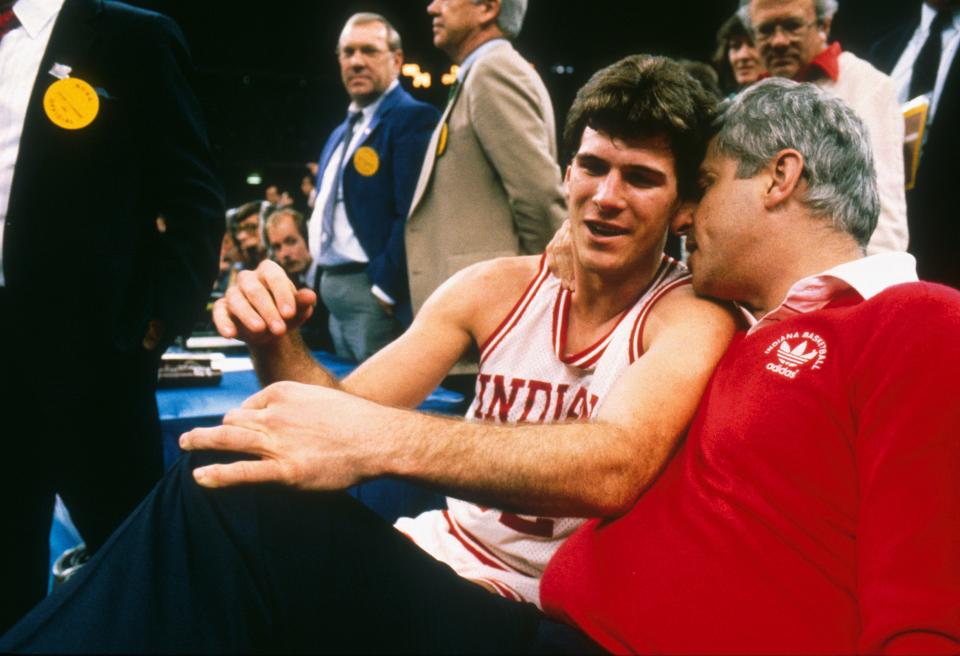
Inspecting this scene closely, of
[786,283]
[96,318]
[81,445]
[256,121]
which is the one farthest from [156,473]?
[256,121]

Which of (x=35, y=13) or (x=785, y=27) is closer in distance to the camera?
(x=35, y=13)

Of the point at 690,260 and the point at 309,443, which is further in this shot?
the point at 690,260

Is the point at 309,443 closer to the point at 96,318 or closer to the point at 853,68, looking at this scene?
the point at 96,318

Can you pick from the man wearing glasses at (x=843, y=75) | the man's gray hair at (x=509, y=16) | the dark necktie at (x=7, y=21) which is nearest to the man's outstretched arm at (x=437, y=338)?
the dark necktie at (x=7, y=21)

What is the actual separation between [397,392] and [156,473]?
1.92 feet


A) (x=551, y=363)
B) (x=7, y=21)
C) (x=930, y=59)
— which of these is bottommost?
(x=551, y=363)

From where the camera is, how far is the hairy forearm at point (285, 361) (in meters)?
1.18

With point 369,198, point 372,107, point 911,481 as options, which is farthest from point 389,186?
point 911,481

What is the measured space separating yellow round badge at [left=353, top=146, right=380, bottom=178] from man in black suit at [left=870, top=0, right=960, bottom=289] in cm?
188

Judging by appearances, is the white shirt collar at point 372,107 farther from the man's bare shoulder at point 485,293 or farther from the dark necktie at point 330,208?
the man's bare shoulder at point 485,293

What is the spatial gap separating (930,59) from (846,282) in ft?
6.01

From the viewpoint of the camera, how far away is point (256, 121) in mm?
11891

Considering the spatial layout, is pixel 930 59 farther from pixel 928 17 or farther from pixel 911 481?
pixel 911 481

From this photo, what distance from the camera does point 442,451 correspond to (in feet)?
2.95
